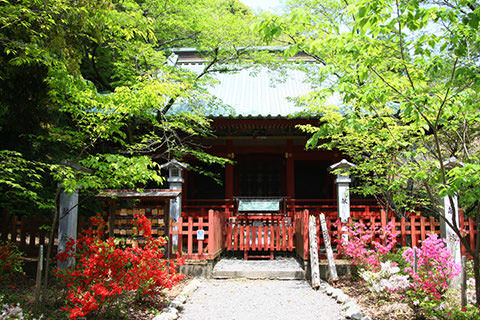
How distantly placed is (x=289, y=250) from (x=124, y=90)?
6.06 m

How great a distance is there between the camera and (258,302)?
5.77m

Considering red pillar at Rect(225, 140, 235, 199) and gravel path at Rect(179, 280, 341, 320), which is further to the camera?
red pillar at Rect(225, 140, 235, 199)

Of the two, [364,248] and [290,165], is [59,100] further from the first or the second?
[290,165]

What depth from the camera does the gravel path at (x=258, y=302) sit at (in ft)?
16.8

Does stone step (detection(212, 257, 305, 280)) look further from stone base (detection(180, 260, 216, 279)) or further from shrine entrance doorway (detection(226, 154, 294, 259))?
shrine entrance doorway (detection(226, 154, 294, 259))

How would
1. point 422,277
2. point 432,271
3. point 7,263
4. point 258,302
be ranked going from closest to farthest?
point 422,277, point 432,271, point 7,263, point 258,302

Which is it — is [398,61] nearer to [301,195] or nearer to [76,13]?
[76,13]

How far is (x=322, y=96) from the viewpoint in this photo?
172 inches

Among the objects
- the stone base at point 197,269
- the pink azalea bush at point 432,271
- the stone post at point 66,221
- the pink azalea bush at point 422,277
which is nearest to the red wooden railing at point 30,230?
the stone post at point 66,221

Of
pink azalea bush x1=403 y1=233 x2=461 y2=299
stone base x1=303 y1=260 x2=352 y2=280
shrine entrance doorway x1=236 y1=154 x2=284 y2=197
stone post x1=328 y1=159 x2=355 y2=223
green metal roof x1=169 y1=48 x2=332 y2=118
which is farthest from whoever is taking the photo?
shrine entrance doorway x1=236 y1=154 x2=284 y2=197

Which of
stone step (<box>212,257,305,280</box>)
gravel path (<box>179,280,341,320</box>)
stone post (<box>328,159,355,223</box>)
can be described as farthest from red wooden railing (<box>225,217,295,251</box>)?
gravel path (<box>179,280,341,320</box>)

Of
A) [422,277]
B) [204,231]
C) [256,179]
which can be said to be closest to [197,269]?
[204,231]

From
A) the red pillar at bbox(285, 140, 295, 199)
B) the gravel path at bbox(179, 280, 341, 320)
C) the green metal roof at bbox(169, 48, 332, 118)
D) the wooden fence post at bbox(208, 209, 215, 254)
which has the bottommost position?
the gravel path at bbox(179, 280, 341, 320)

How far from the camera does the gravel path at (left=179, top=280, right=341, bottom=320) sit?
16.8 feet
